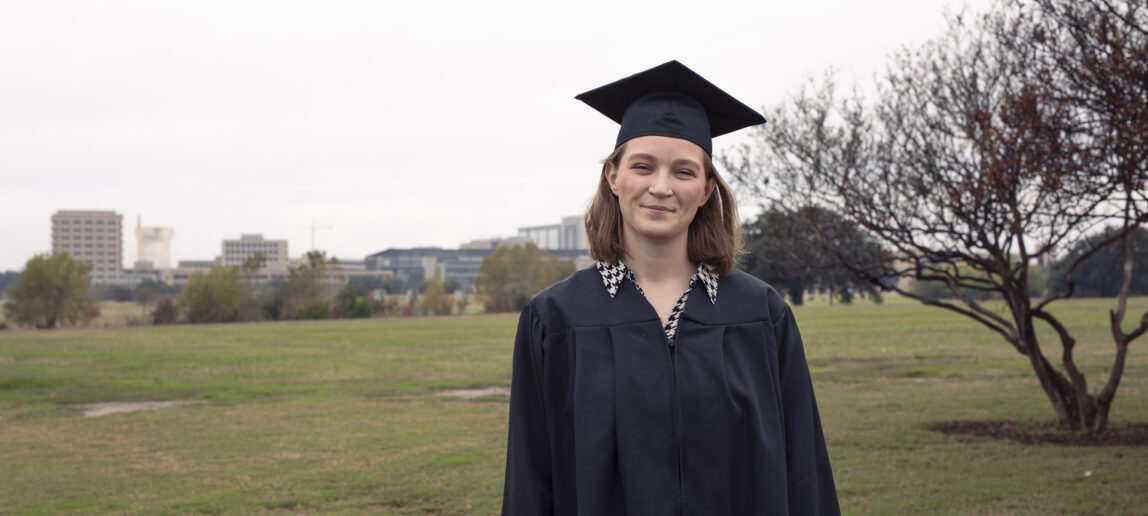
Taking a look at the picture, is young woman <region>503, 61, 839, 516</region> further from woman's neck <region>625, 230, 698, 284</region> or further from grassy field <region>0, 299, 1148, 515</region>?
grassy field <region>0, 299, 1148, 515</region>

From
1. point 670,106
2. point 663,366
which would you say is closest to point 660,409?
point 663,366

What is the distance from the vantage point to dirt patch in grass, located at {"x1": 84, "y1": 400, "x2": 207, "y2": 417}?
16969 mm

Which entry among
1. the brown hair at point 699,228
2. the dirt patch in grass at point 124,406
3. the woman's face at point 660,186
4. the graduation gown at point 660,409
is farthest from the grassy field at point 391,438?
the woman's face at point 660,186

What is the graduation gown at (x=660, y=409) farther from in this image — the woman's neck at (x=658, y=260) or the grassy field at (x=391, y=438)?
the grassy field at (x=391, y=438)

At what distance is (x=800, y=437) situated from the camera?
2965 millimetres

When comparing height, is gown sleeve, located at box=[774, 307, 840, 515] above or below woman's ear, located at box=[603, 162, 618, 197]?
below

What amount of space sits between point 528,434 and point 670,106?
108 cm

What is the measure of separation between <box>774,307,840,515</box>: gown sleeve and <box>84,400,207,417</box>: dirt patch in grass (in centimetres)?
1609

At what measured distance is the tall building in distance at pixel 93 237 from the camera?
18575cm

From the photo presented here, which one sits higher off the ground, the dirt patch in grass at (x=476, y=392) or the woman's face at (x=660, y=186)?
the woman's face at (x=660, y=186)

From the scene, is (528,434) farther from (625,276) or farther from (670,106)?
(670,106)

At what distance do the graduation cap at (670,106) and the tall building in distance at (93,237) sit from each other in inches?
7888

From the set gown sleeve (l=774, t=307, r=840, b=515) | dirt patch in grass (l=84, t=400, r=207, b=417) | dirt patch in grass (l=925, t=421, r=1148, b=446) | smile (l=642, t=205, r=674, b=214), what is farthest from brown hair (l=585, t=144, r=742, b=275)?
dirt patch in grass (l=84, t=400, r=207, b=417)

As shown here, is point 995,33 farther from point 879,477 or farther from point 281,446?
point 281,446
